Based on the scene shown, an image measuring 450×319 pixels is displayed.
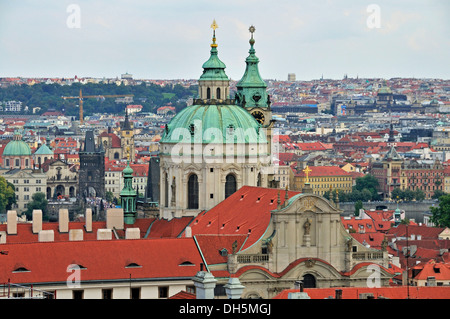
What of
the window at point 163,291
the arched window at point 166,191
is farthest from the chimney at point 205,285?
the arched window at point 166,191

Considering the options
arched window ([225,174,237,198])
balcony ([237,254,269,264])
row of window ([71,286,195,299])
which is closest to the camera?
row of window ([71,286,195,299])

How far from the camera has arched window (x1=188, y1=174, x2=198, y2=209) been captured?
59.4 metres

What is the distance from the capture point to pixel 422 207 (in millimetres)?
122250

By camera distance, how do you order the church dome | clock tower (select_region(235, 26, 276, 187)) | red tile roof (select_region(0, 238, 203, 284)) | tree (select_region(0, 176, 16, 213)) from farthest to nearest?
the church dome
tree (select_region(0, 176, 16, 213))
clock tower (select_region(235, 26, 276, 187))
red tile roof (select_region(0, 238, 203, 284))

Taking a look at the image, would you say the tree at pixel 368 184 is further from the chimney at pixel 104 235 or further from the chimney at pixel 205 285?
the chimney at pixel 205 285

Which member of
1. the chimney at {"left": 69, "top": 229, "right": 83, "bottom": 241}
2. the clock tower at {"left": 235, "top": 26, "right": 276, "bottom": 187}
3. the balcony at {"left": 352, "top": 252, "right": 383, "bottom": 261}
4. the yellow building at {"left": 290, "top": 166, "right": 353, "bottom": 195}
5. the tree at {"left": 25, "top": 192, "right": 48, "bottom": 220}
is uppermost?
the clock tower at {"left": 235, "top": 26, "right": 276, "bottom": 187}

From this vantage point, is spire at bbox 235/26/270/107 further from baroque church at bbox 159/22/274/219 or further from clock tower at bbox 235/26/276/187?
baroque church at bbox 159/22/274/219

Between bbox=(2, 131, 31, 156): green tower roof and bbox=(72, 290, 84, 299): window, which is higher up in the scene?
bbox=(2, 131, 31, 156): green tower roof

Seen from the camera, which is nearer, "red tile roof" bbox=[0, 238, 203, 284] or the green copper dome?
"red tile roof" bbox=[0, 238, 203, 284]

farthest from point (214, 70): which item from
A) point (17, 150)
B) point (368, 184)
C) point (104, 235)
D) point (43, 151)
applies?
point (43, 151)

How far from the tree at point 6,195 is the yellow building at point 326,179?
25.7 meters

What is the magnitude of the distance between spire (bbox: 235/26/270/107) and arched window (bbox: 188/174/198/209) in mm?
7533

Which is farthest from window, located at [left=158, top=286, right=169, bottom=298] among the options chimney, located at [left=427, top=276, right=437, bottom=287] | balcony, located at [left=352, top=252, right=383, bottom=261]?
chimney, located at [left=427, top=276, right=437, bottom=287]
